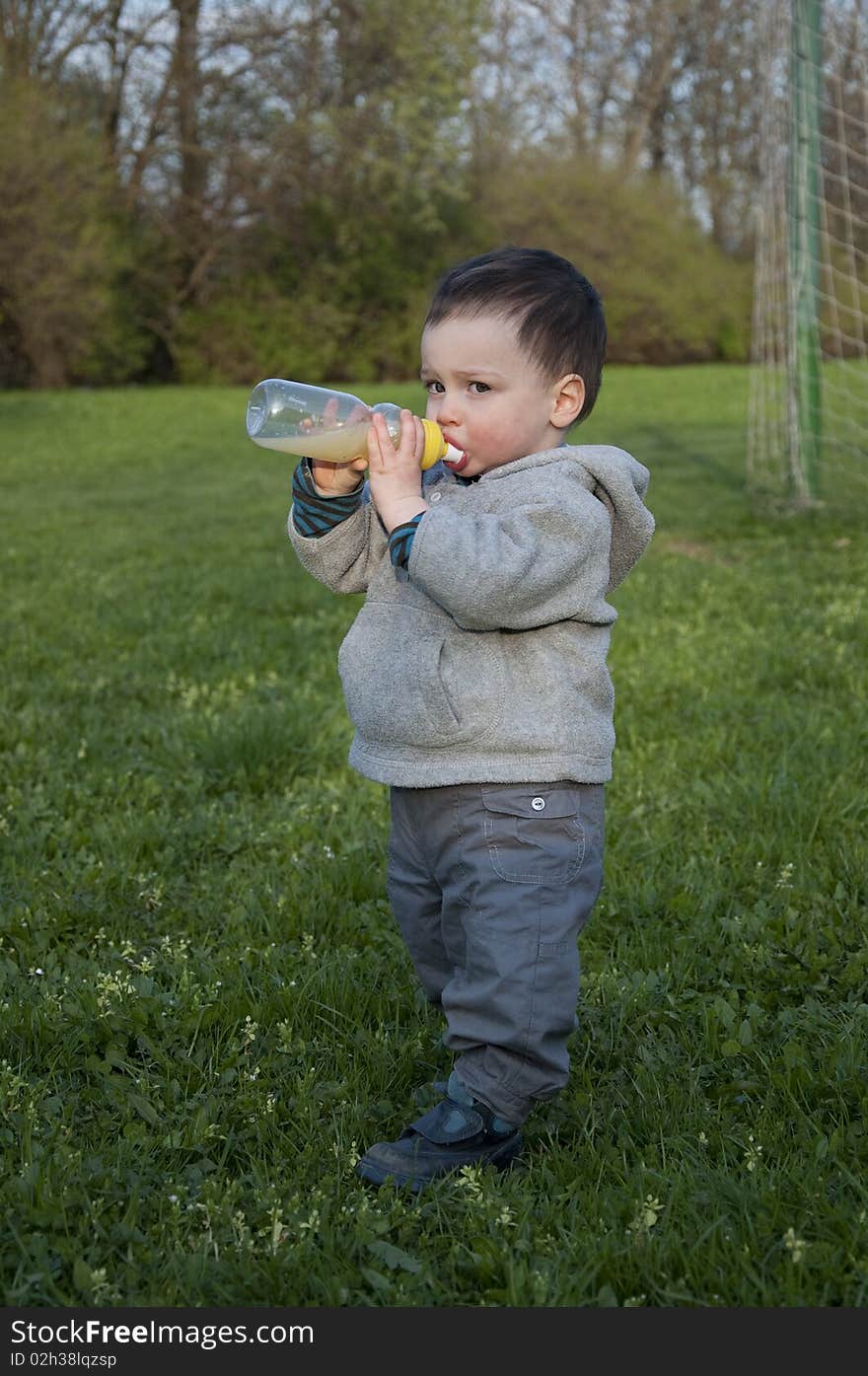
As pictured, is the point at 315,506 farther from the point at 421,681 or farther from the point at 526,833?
the point at 526,833

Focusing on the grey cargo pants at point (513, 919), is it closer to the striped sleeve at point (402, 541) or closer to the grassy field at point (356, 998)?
the grassy field at point (356, 998)

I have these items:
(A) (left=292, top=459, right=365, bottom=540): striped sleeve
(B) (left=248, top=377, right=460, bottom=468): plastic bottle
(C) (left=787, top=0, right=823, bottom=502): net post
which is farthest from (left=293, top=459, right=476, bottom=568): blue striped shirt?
(C) (left=787, top=0, right=823, bottom=502): net post

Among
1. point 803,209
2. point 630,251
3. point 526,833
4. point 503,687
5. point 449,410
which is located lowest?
point 526,833

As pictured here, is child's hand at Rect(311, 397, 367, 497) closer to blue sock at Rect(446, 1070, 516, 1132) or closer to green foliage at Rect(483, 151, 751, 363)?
blue sock at Rect(446, 1070, 516, 1132)

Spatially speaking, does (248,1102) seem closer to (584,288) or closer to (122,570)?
(584,288)

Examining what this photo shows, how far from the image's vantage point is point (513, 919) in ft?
8.07

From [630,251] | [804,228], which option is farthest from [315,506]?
[630,251]

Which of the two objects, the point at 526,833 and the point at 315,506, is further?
the point at 315,506

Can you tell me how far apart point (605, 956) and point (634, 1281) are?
3.92ft

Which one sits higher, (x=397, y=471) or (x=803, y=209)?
(x=803, y=209)

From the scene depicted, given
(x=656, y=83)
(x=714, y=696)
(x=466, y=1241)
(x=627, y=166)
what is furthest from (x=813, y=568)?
(x=656, y=83)

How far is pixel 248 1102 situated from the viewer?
2643 millimetres

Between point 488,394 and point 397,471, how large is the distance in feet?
0.80

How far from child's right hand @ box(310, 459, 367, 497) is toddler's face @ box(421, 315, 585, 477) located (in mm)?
177
